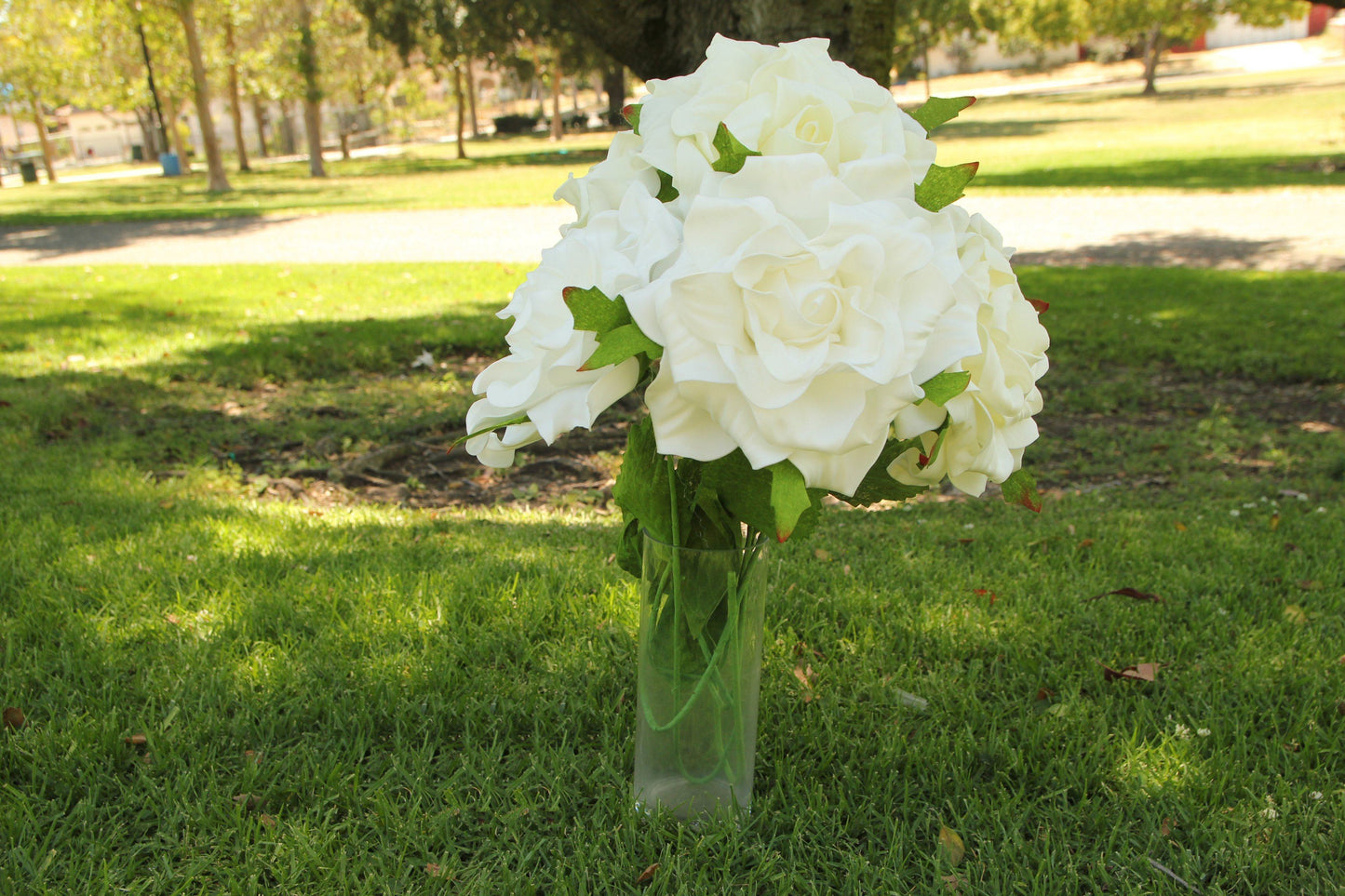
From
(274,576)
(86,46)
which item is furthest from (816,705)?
(86,46)

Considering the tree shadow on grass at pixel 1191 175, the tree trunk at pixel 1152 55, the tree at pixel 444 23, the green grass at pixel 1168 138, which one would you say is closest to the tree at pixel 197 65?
the tree at pixel 444 23

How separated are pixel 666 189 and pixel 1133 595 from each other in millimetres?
2054

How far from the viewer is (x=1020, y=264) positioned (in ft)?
30.7

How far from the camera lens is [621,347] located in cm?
112

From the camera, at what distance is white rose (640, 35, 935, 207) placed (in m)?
1.22

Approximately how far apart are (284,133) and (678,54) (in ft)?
158

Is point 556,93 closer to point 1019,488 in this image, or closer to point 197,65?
point 197,65

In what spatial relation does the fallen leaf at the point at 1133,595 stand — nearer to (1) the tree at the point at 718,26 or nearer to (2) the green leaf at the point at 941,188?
(2) the green leaf at the point at 941,188

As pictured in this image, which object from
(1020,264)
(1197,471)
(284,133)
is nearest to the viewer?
(1197,471)

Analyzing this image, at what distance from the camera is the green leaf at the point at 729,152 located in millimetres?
1182

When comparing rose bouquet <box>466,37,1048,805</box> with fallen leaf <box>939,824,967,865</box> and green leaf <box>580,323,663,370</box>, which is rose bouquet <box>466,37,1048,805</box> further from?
fallen leaf <box>939,824,967,865</box>

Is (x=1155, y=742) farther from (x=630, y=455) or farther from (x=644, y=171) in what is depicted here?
(x=644, y=171)

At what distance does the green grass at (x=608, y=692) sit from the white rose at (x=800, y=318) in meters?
0.91

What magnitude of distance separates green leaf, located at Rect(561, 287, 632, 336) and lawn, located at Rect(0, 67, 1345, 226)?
518 inches
